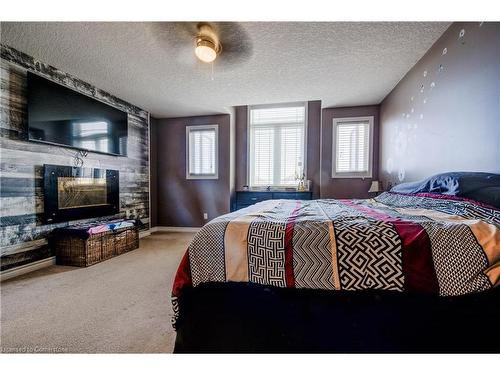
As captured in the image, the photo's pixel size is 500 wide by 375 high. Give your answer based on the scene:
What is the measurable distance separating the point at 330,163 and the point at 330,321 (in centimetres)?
334

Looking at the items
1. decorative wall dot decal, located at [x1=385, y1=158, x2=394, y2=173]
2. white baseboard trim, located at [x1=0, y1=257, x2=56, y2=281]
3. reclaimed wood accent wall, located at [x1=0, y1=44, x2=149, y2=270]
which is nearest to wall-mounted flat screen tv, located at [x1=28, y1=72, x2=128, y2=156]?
reclaimed wood accent wall, located at [x1=0, y1=44, x2=149, y2=270]

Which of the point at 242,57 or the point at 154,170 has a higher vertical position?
the point at 242,57

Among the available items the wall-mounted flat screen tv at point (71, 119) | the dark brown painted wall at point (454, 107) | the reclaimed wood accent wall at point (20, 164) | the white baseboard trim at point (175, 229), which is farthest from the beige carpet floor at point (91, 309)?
the dark brown painted wall at point (454, 107)

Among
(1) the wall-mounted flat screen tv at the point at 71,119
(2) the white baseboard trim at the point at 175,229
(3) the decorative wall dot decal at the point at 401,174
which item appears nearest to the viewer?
(1) the wall-mounted flat screen tv at the point at 71,119

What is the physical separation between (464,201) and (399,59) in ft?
6.47

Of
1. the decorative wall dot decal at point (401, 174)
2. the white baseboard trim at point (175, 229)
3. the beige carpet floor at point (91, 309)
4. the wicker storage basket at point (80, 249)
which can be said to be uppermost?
the decorative wall dot decal at point (401, 174)

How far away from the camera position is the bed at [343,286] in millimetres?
941

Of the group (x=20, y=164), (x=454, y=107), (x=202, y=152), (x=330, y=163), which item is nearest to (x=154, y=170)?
(x=202, y=152)

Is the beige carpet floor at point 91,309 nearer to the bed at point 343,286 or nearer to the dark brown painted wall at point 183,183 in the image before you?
the bed at point 343,286

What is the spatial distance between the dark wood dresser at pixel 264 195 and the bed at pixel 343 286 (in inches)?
116

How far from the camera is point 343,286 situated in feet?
3.21

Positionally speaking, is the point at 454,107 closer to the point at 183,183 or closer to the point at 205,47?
the point at 205,47

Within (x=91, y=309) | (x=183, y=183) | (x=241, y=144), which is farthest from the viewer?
(x=241, y=144)
